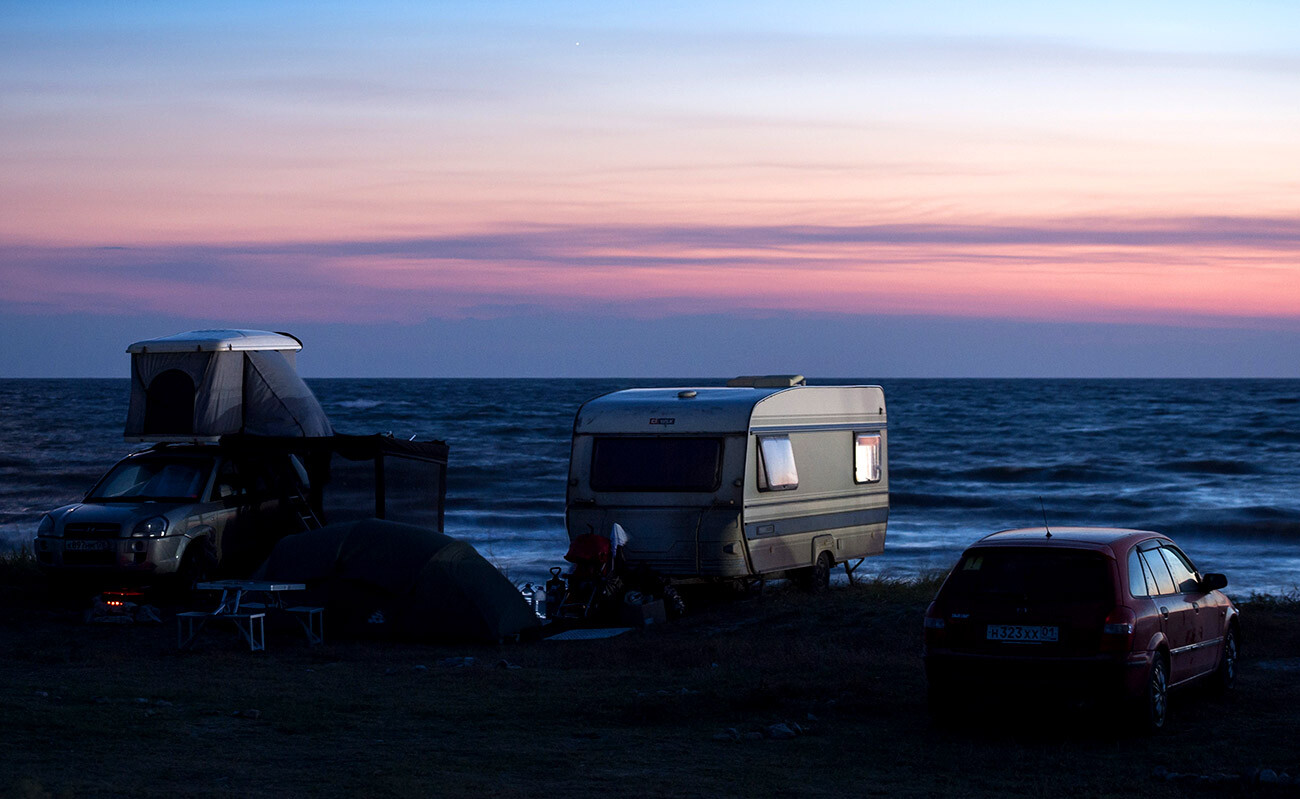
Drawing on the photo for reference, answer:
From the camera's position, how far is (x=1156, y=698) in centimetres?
880

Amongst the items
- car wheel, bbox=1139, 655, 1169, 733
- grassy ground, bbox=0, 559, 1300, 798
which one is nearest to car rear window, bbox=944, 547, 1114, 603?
car wheel, bbox=1139, 655, 1169, 733

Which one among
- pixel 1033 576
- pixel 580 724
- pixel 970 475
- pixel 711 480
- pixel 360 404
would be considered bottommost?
pixel 360 404

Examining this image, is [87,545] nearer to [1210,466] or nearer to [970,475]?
[970,475]

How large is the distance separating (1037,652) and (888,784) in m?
1.69

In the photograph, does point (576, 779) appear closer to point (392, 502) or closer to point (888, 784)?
point (888, 784)

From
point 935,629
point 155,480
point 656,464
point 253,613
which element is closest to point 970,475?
point 656,464

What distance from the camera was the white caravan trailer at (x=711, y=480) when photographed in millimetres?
15156

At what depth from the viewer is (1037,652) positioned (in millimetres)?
8602

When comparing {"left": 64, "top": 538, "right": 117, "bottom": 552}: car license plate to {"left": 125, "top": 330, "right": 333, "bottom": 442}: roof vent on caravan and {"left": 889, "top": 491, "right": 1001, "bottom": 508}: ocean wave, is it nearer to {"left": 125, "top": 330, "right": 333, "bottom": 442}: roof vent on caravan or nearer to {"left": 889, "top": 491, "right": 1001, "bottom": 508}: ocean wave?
{"left": 125, "top": 330, "right": 333, "bottom": 442}: roof vent on caravan

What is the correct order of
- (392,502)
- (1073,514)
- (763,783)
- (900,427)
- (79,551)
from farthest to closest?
(900,427), (1073,514), (392,502), (79,551), (763,783)

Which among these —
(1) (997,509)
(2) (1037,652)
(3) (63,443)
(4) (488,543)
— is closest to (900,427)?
(1) (997,509)

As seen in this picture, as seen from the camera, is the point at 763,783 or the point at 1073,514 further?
the point at 1073,514

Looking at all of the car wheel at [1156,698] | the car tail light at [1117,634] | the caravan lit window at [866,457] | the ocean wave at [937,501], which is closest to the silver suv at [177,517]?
the caravan lit window at [866,457]

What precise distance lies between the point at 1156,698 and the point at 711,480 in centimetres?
695
